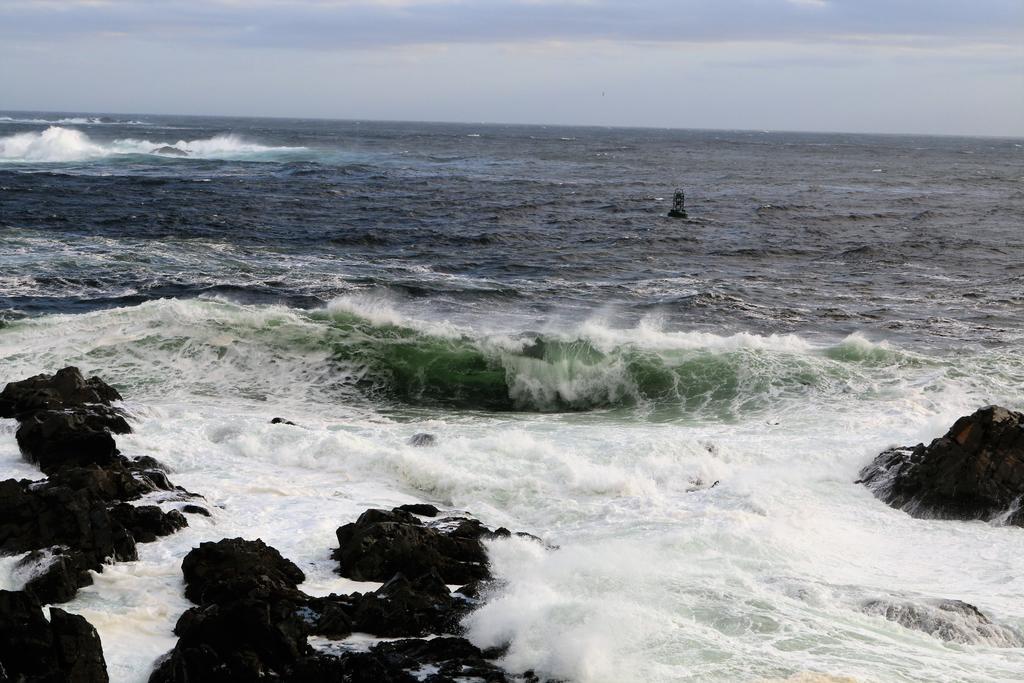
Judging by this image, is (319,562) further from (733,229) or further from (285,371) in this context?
(733,229)

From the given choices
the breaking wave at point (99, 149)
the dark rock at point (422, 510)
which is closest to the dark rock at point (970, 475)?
the dark rock at point (422, 510)

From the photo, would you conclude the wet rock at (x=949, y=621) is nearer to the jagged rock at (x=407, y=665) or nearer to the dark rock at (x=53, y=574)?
the jagged rock at (x=407, y=665)

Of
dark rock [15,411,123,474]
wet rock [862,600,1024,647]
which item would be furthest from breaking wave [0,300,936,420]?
wet rock [862,600,1024,647]

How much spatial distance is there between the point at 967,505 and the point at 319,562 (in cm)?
654

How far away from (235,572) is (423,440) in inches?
194

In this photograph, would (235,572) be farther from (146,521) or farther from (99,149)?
(99,149)

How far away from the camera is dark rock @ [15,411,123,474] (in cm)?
1110

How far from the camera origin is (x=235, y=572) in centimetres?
839

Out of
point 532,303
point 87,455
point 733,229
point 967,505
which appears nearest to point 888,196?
point 733,229

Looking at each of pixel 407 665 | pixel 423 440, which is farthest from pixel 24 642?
pixel 423 440

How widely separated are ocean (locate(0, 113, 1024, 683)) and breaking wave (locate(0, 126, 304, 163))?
36.9 metres

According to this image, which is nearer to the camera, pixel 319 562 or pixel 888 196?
pixel 319 562

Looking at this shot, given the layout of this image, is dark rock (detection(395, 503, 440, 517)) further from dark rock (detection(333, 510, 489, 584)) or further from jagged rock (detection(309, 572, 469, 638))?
jagged rock (detection(309, 572, 469, 638))

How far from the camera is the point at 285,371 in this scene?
56.9ft
